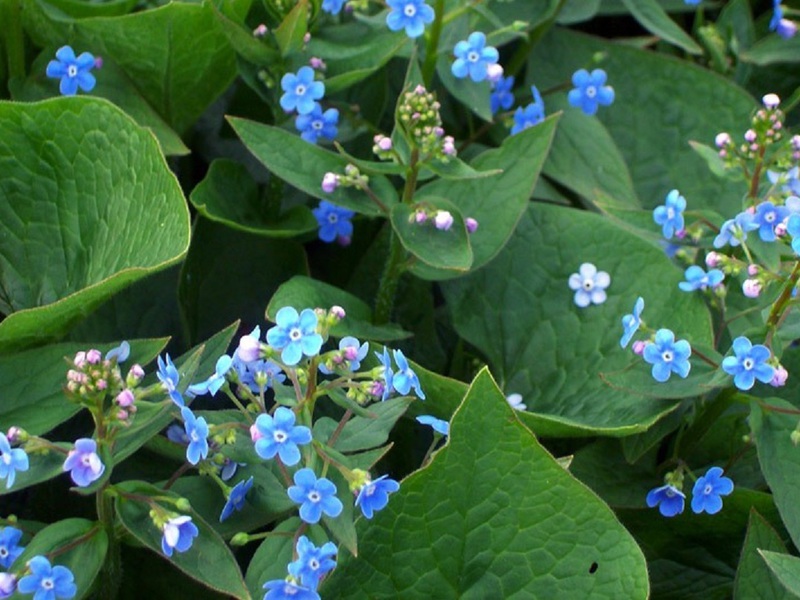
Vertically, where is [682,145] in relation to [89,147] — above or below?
below

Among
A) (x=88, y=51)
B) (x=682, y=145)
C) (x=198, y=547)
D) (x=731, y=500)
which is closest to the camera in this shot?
(x=198, y=547)

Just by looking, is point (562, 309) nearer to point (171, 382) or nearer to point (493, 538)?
point (493, 538)

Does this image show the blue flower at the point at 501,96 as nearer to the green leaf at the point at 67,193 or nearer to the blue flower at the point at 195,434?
the green leaf at the point at 67,193

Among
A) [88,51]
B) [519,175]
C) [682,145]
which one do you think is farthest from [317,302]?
[682,145]

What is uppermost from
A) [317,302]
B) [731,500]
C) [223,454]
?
[223,454]

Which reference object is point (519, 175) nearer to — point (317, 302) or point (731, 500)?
point (317, 302)

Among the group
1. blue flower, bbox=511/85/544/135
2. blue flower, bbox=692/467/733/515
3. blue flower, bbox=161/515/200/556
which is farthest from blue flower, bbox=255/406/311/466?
blue flower, bbox=511/85/544/135

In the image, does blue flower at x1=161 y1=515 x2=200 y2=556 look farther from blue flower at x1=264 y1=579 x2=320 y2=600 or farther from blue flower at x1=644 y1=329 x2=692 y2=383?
blue flower at x1=644 y1=329 x2=692 y2=383

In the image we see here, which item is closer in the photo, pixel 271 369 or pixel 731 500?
pixel 271 369
